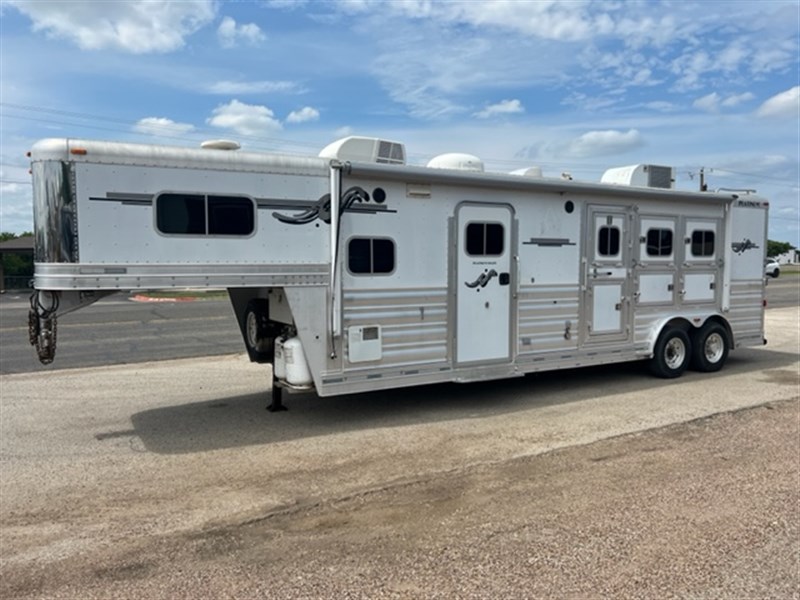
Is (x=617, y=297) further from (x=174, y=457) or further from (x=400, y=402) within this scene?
(x=174, y=457)

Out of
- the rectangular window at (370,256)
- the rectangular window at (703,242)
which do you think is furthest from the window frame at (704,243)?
the rectangular window at (370,256)

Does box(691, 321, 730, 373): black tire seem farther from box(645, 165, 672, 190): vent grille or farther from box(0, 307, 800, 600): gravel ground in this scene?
box(645, 165, 672, 190): vent grille

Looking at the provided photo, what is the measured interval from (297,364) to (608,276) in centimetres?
459

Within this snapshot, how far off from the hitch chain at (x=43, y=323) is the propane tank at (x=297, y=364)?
2.24 m

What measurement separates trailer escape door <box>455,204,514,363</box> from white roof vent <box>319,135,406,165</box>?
108 cm

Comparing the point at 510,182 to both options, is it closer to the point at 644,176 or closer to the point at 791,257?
the point at 644,176

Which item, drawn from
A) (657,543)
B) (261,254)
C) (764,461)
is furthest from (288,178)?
(764,461)

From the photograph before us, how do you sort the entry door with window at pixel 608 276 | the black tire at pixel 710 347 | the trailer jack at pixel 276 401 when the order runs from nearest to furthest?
1. the trailer jack at pixel 276 401
2. the entry door with window at pixel 608 276
3. the black tire at pixel 710 347

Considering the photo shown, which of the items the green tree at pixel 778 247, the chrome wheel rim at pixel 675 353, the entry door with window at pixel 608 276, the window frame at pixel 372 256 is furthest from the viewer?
the green tree at pixel 778 247

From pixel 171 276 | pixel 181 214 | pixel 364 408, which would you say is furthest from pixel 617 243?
pixel 171 276

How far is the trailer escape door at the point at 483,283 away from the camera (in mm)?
7703

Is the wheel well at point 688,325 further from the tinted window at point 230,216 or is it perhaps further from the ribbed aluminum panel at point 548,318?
the tinted window at point 230,216

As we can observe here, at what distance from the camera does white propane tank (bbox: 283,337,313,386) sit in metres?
6.80

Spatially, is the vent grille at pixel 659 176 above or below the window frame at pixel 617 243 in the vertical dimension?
above
